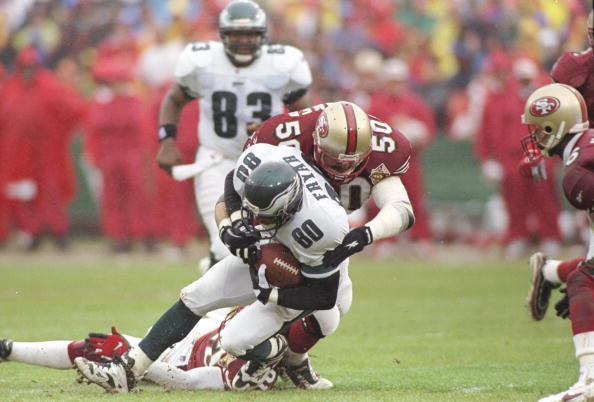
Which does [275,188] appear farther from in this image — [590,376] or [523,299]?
[523,299]

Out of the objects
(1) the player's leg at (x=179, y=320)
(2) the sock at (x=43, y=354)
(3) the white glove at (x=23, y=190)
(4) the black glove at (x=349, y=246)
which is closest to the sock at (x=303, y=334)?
(1) the player's leg at (x=179, y=320)

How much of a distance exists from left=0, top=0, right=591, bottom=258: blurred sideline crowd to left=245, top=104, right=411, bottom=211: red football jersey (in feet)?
21.2

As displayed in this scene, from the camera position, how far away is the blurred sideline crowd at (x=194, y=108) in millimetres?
13812

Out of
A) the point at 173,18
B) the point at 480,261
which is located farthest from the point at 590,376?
the point at 173,18

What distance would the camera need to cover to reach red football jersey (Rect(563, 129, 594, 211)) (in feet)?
17.3

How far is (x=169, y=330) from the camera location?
5516 millimetres

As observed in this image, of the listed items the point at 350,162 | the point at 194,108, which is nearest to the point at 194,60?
the point at 350,162

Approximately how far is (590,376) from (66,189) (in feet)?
33.4

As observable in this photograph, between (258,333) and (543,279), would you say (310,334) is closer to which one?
(258,333)

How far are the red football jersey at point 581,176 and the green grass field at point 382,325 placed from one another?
0.96 meters

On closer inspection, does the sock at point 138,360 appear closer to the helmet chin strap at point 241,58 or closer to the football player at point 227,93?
the football player at point 227,93

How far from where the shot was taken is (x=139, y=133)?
14.0 meters

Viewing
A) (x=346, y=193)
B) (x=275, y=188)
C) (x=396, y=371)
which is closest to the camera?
(x=275, y=188)

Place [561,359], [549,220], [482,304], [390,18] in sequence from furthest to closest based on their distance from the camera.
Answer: [390,18]
[549,220]
[482,304]
[561,359]
